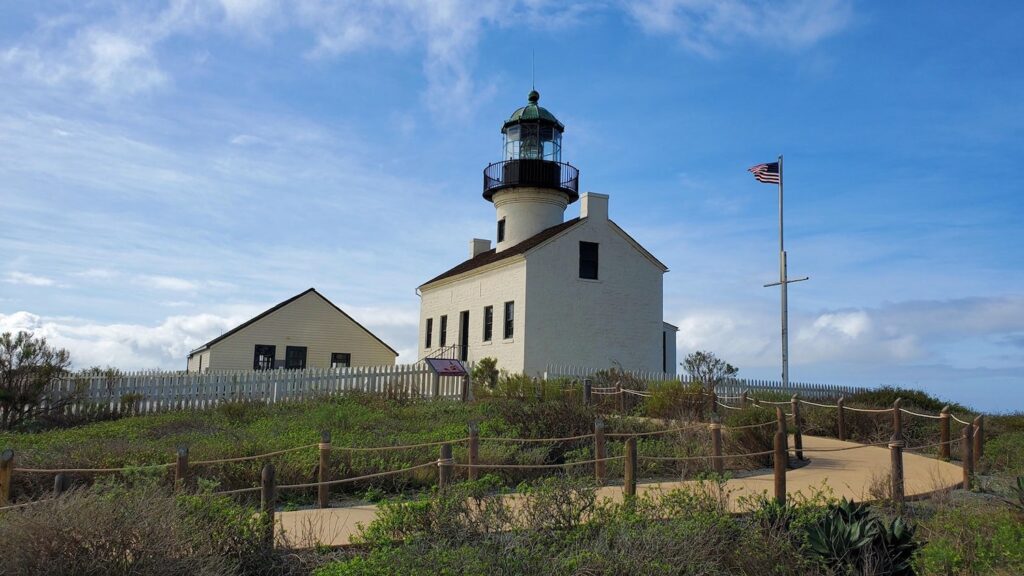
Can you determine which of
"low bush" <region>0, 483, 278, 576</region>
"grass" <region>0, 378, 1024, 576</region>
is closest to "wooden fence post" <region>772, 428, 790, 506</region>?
"grass" <region>0, 378, 1024, 576</region>

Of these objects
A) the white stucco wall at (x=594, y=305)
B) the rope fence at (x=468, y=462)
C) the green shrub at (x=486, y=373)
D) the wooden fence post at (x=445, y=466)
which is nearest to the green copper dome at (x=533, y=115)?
the white stucco wall at (x=594, y=305)

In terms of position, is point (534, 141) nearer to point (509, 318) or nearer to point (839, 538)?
point (509, 318)

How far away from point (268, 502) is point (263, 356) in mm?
26997

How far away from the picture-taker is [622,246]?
27375 millimetres

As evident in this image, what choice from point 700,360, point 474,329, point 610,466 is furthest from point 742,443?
point 474,329

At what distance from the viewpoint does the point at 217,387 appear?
22.2 metres

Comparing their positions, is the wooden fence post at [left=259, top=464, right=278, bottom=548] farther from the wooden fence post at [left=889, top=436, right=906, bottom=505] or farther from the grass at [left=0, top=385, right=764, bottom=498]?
the wooden fence post at [left=889, top=436, right=906, bottom=505]

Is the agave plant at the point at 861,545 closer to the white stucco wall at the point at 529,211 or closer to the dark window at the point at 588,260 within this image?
the dark window at the point at 588,260

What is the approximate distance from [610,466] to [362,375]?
13.2 meters

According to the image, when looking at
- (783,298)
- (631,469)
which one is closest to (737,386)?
(783,298)

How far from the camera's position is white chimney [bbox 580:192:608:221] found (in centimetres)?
2689

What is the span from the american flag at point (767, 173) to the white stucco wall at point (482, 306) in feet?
31.2

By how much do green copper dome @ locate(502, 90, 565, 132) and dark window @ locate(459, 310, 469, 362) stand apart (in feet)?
24.5

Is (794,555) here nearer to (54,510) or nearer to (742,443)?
(54,510)
